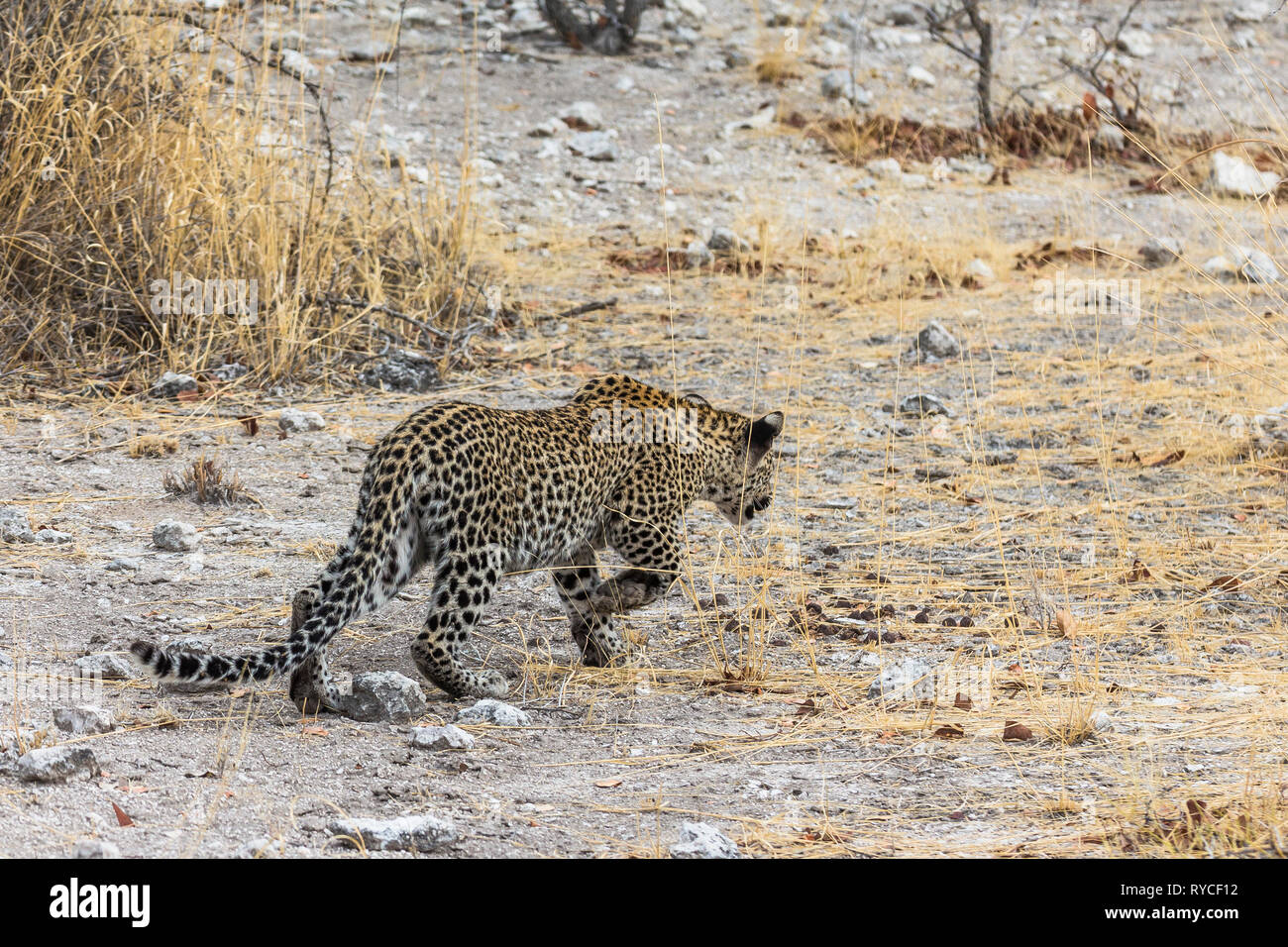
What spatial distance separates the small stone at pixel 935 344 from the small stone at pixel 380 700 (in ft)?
17.7

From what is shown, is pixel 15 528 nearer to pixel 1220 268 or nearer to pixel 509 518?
pixel 509 518

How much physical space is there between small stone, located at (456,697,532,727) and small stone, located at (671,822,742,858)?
1027 mm

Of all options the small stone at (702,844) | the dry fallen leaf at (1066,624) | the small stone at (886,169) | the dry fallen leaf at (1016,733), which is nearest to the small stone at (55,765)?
the small stone at (702,844)

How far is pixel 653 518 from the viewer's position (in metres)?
5.46

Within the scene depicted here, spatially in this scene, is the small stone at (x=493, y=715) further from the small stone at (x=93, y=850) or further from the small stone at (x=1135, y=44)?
the small stone at (x=1135, y=44)

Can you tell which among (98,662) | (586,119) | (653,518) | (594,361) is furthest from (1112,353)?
(98,662)

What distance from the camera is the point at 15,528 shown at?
18.9ft

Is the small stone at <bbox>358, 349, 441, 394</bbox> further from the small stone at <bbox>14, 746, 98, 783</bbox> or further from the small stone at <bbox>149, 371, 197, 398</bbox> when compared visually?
the small stone at <bbox>14, 746, 98, 783</bbox>

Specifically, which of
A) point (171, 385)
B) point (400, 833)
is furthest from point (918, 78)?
point (400, 833)

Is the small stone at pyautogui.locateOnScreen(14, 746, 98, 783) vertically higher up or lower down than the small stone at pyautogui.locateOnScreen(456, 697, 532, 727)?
higher up

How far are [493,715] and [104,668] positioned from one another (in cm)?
118

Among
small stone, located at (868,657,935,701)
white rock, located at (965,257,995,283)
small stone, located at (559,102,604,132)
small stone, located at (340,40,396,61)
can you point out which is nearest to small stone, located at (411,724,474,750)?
small stone, located at (868,657,935,701)

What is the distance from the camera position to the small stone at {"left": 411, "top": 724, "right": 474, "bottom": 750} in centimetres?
426

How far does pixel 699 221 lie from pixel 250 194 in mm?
4554
